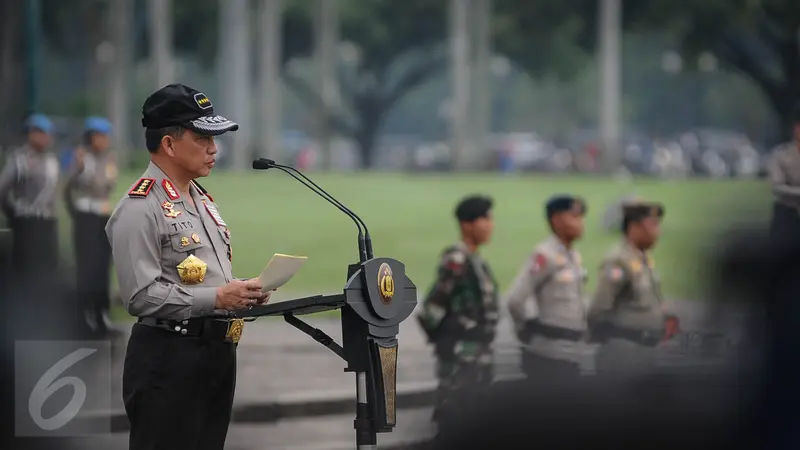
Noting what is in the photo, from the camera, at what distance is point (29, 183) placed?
1205cm

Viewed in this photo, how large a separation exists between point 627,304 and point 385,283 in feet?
15.2

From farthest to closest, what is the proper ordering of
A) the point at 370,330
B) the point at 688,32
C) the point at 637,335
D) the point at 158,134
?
the point at 688,32, the point at 637,335, the point at 158,134, the point at 370,330

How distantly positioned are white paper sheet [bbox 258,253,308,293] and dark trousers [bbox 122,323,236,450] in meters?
0.35

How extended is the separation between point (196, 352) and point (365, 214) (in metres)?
18.9

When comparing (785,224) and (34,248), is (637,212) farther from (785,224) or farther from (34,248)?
(34,248)

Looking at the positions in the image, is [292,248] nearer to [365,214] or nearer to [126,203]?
[365,214]

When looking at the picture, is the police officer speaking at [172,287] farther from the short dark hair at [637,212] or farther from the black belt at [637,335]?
the short dark hair at [637,212]

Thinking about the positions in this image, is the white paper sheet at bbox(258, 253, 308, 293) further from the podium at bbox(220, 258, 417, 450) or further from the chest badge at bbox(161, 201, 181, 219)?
the chest badge at bbox(161, 201, 181, 219)

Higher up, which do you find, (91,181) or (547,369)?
(91,181)

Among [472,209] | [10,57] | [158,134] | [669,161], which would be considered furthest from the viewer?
[669,161]

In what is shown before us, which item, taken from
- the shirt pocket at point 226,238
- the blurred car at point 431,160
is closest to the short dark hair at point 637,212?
the shirt pocket at point 226,238

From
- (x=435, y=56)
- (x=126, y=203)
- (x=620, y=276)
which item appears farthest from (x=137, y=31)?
(x=126, y=203)

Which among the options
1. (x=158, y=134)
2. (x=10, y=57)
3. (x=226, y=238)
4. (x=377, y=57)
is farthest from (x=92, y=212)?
(x=377, y=57)

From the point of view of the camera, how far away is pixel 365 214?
23562 millimetres
